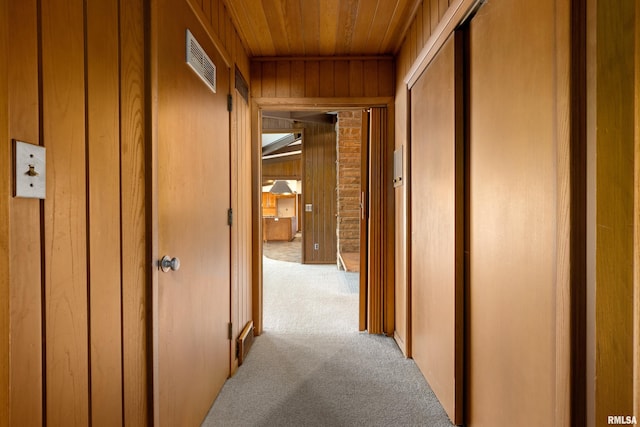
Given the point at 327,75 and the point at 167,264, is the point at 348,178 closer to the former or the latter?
the point at 327,75

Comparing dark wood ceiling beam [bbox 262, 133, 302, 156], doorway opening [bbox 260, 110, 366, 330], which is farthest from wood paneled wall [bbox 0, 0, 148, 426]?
dark wood ceiling beam [bbox 262, 133, 302, 156]

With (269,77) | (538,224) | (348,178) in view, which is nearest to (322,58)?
(269,77)

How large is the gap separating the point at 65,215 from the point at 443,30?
1.80m

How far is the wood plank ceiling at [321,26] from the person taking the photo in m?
1.94

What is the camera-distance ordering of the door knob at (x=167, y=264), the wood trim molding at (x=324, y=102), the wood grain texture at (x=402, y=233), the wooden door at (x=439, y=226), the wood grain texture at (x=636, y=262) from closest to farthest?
the wood grain texture at (x=636, y=262), the door knob at (x=167, y=264), the wooden door at (x=439, y=226), the wood grain texture at (x=402, y=233), the wood trim molding at (x=324, y=102)

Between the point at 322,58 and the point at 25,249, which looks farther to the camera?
the point at 322,58

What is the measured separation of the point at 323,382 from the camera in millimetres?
1944

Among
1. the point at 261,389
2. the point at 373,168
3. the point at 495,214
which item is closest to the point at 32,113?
the point at 495,214

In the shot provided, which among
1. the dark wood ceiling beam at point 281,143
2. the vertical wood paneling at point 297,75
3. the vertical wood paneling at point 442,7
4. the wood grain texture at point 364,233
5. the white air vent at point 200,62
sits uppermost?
the dark wood ceiling beam at point 281,143

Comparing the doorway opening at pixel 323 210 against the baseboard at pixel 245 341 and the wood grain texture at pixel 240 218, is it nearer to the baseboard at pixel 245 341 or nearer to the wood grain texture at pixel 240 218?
the baseboard at pixel 245 341

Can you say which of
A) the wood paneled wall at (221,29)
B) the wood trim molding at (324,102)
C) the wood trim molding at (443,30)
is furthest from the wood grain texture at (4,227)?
the wood trim molding at (324,102)

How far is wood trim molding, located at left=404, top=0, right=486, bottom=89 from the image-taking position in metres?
1.35

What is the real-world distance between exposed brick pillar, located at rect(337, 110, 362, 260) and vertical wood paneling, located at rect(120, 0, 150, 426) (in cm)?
416

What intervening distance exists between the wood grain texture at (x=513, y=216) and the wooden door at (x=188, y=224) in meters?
1.31
